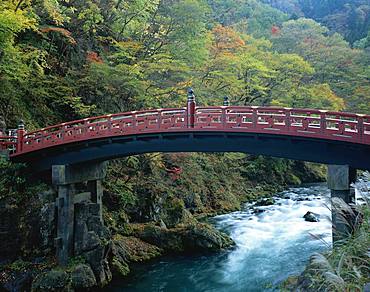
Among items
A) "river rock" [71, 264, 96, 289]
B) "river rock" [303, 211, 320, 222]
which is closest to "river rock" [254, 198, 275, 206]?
"river rock" [303, 211, 320, 222]

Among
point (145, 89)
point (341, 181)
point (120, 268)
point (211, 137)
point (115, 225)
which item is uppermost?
point (145, 89)

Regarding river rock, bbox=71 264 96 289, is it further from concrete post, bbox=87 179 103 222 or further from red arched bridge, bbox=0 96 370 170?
red arched bridge, bbox=0 96 370 170

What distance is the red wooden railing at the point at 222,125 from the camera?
13.0 m

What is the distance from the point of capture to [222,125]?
15141 millimetres

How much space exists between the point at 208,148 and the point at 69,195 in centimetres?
682

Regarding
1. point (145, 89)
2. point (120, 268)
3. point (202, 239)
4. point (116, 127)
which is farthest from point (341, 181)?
point (145, 89)

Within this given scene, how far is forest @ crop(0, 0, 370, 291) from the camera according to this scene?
18.2m

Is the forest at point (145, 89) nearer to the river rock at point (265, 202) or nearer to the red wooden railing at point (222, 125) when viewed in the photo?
the river rock at point (265, 202)

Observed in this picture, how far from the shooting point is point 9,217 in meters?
16.3

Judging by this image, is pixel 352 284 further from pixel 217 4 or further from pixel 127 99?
pixel 217 4

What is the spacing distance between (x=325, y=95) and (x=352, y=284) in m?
30.3

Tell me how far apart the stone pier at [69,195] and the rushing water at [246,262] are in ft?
9.07

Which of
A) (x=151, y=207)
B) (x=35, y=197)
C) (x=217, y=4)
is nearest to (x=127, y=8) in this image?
(x=151, y=207)

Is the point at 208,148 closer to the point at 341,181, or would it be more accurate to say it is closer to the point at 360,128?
the point at 341,181
